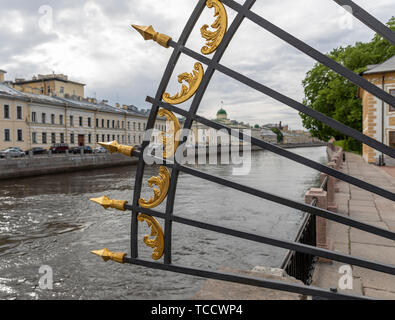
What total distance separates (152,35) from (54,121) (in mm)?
41631

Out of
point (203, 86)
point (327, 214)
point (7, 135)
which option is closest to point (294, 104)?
point (203, 86)

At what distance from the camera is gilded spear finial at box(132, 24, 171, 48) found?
1.80 m

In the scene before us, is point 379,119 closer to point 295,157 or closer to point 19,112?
point 295,157

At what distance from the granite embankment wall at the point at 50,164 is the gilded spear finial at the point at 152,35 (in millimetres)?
22182

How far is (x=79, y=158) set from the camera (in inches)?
1112

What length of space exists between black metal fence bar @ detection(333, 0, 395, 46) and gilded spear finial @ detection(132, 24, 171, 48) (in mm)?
905

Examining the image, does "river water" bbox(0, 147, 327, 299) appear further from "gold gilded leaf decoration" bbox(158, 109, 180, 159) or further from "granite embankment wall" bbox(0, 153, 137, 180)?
"granite embankment wall" bbox(0, 153, 137, 180)

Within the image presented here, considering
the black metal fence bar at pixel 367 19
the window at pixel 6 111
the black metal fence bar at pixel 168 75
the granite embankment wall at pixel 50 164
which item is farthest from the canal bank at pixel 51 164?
the black metal fence bar at pixel 367 19

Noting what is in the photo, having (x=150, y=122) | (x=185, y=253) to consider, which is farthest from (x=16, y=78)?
(x=150, y=122)

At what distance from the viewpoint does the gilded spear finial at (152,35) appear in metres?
1.80

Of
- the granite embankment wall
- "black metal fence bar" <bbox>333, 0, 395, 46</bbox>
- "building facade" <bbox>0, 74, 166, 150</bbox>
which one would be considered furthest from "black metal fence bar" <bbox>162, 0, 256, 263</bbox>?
"building facade" <bbox>0, 74, 166, 150</bbox>

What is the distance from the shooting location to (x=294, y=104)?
64.5 inches
